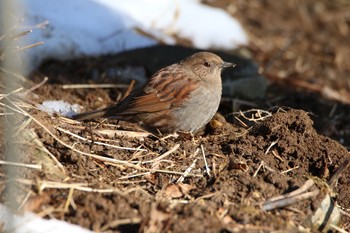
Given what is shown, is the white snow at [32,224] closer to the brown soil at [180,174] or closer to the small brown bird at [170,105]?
the brown soil at [180,174]

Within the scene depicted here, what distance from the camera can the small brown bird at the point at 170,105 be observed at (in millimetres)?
6141

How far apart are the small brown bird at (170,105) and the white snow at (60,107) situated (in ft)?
0.96

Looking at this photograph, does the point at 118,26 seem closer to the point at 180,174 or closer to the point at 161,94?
the point at 161,94

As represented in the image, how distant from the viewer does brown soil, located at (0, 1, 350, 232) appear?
4.11 m

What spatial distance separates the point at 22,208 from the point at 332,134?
388 cm

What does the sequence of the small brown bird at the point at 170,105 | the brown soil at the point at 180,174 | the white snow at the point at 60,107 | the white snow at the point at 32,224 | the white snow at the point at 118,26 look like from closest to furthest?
1. the white snow at the point at 32,224
2. the brown soil at the point at 180,174
3. the white snow at the point at 60,107
4. the small brown bird at the point at 170,105
5. the white snow at the point at 118,26

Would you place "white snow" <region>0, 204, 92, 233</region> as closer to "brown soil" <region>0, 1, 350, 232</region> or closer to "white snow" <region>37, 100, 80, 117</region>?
"brown soil" <region>0, 1, 350, 232</region>

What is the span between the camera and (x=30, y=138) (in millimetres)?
4645

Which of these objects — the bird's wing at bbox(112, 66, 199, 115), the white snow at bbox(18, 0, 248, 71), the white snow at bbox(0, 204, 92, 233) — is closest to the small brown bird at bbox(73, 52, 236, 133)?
the bird's wing at bbox(112, 66, 199, 115)

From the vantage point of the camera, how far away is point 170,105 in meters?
6.23

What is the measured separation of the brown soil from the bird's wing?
21 cm

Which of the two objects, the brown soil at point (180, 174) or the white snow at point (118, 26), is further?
the white snow at point (118, 26)

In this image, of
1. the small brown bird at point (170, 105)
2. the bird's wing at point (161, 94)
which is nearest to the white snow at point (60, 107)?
the small brown bird at point (170, 105)

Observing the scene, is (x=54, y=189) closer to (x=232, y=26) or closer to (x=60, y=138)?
(x=60, y=138)
